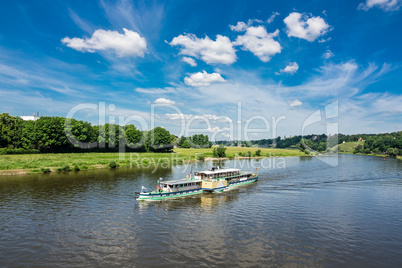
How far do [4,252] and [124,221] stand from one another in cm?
1459

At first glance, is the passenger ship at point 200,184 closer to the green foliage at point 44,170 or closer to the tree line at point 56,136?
the green foliage at point 44,170

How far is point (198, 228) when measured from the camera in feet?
115

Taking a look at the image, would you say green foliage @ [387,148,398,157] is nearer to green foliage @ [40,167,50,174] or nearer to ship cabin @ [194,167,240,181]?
ship cabin @ [194,167,240,181]

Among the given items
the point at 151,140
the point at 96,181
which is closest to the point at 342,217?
the point at 96,181

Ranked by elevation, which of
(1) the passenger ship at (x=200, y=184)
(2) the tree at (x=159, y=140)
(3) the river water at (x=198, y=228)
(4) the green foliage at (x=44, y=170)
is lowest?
(3) the river water at (x=198, y=228)

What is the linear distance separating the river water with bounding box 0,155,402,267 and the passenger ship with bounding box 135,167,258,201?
2237mm

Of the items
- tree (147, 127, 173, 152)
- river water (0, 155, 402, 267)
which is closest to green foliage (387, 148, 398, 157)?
river water (0, 155, 402, 267)

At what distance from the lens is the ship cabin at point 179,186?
5319cm

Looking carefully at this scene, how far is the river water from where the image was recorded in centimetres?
→ 2628

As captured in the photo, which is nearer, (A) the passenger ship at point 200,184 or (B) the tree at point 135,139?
(A) the passenger ship at point 200,184

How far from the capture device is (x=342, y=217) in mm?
40812

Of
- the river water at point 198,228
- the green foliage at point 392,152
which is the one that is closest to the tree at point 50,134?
the river water at point 198,228

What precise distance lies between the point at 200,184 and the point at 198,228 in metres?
26.3

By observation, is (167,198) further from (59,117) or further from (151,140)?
(151,140)
